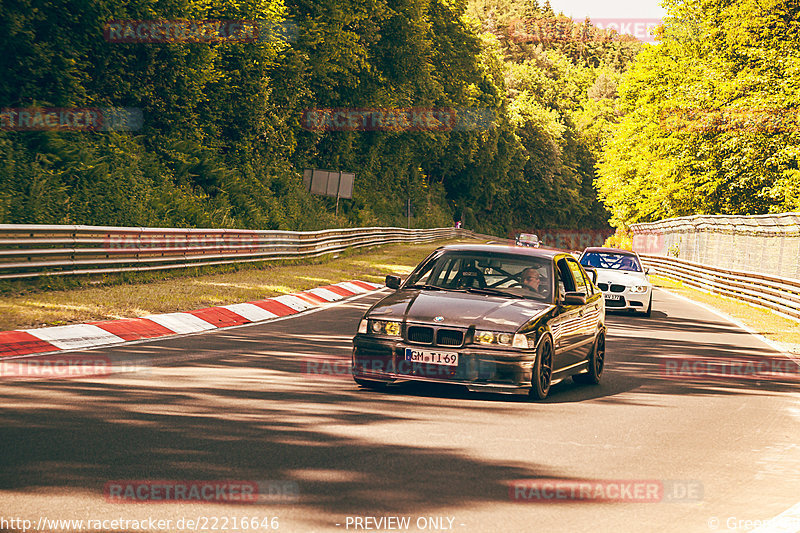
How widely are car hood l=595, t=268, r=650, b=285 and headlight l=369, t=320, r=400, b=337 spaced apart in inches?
527

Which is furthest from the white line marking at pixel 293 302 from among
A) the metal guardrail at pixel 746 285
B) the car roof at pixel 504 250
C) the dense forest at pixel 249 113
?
the metal guardrail at pixel 746 285

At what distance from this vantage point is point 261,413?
25.9ft

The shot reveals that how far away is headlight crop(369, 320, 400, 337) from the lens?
911 cm

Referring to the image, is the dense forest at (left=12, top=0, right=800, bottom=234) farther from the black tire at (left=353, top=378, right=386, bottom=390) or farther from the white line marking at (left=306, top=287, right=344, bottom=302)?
the black tire at (left=353, top=378, right=386, bottom=390)

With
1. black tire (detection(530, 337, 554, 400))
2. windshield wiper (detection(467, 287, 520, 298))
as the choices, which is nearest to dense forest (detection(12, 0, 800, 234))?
windshield wiper (detection(467, 287, 520, 298))

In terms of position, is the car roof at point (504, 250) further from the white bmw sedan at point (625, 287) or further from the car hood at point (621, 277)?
the car hood at point (621, 277)

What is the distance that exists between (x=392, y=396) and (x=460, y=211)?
8366 cm

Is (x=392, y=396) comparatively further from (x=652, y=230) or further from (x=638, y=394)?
(x=652, y=230)

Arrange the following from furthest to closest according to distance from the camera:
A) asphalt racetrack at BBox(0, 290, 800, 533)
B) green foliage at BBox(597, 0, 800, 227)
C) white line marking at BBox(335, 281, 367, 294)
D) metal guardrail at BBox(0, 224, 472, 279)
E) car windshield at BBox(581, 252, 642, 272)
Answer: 1. green foliage at BBox(597, 0, 800, 227)
2. white line marking at BBox(335, 281, 367, 294)
3. car windshield at BBox(581, 252, 642, 272)
4. metal guardrail at BBox(0, 224, 472, 279)
5. asphalt racetrack at BBox(0, 290, 800, 533)

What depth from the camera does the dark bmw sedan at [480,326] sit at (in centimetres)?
891

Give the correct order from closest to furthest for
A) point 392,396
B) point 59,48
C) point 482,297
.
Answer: point 392,396
point 482,297
point 59,48

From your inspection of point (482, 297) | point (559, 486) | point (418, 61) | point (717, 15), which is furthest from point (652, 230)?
point (559, 486)

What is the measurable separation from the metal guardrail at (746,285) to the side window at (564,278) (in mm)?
13422

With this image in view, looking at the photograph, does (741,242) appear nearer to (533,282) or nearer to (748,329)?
(748,329)
